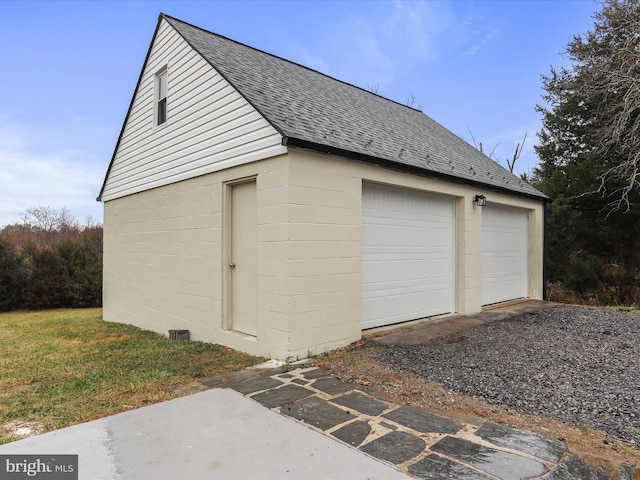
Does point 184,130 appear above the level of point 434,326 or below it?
above

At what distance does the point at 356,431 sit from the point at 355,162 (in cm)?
380

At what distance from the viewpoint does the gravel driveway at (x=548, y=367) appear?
3.33 m

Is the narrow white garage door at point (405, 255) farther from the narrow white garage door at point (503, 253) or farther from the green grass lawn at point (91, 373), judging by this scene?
the green grass lawn at point (91, 373)

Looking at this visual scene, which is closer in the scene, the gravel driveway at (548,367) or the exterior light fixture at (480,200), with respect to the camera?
the gravel driveway at (548,367)

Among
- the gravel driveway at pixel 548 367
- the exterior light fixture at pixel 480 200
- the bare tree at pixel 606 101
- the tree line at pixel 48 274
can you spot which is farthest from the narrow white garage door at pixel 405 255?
the tree line at pixel 48 274

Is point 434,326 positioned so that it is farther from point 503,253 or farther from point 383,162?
point 503,253

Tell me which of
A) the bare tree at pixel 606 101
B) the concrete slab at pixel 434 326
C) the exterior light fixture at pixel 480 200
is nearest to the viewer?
the concrete slab at pixel 434 326

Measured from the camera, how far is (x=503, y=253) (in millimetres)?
9438

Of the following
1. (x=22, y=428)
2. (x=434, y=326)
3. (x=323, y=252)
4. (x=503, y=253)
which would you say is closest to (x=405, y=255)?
(x=434, y=326)

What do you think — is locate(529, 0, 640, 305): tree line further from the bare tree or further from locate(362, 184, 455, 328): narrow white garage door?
locate(362, 184, 455, 328): narrow white garage door

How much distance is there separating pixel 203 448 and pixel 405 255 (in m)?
4.90

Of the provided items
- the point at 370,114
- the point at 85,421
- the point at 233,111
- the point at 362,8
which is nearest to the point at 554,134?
the point at 362,8

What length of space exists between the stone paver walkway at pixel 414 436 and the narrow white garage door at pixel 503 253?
6276mm

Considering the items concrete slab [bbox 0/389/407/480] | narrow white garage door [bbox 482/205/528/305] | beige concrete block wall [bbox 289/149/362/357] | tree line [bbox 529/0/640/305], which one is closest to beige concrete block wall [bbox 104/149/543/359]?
beige concrete block wall [bbox 289/149/362/357]
